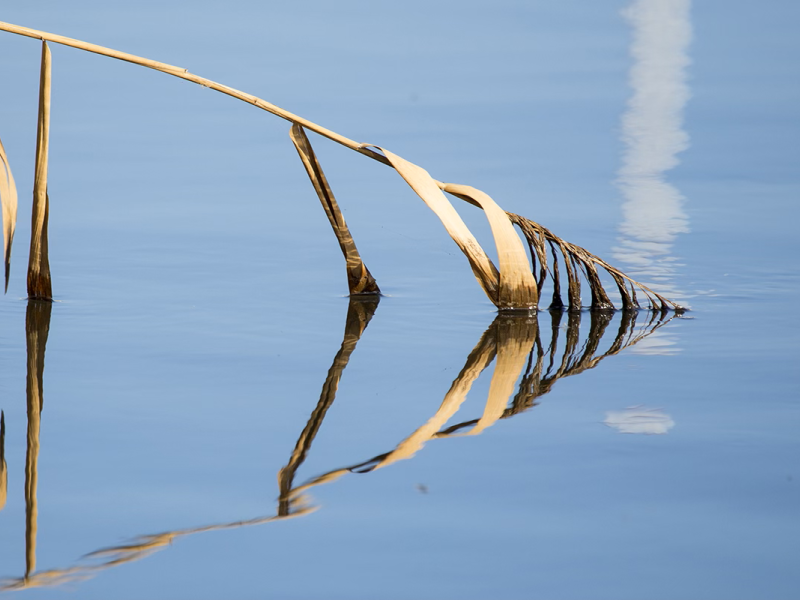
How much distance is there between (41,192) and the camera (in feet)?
14.1

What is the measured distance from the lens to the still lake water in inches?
92.0

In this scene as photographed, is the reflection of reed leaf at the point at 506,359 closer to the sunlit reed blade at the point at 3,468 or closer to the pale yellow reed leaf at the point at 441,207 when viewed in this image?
the pale yellow reed leaf at the point at 441,207

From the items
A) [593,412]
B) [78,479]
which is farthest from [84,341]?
[593,412]

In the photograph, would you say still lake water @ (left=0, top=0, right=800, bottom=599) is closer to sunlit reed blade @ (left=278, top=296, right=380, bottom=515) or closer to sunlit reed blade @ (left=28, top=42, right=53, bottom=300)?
sunlit reed blade @ (left=278, top=296, right=380, bottom=515)

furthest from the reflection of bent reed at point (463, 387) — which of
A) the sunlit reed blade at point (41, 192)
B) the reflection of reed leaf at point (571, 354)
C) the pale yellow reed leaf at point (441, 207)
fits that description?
the sunlit reed blade at point (41, 192)

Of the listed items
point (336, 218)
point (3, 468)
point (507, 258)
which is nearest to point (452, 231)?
point (507, 258)

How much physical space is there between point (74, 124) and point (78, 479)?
5841 mm

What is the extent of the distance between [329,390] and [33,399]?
2.88 feet

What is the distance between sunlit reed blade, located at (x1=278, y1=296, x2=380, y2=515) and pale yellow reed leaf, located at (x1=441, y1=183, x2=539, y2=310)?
560 millimetres

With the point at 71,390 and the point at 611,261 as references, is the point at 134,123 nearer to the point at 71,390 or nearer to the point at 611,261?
the point at 611,261

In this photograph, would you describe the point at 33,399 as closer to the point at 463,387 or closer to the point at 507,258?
the point at 463,387

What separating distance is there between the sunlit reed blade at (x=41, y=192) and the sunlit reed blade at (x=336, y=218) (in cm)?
97

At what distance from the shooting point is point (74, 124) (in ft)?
26.3

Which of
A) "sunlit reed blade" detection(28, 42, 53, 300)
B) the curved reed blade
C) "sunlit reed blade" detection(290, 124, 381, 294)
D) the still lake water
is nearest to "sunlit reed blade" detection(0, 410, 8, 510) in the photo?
the still lake water
